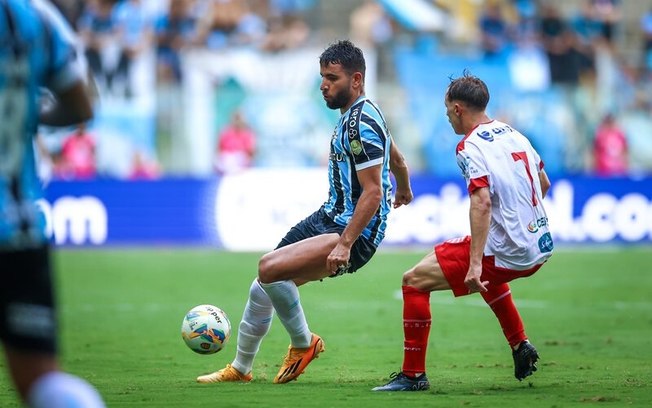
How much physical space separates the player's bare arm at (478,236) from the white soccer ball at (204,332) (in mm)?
1872

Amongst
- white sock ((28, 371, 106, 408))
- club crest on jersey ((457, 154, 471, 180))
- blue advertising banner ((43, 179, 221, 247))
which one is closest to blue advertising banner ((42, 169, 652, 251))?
blue advertising banner ((43, 179, 221, 247))

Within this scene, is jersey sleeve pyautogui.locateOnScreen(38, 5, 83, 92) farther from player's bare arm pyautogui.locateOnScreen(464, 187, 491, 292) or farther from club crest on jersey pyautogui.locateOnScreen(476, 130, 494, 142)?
club crest on jersey pyautogui.locateOnScreen(476, 130, 494, 142)

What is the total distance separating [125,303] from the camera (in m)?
14.0

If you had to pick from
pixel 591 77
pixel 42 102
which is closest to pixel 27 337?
pixel 42 102

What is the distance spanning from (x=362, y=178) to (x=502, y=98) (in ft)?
57.8

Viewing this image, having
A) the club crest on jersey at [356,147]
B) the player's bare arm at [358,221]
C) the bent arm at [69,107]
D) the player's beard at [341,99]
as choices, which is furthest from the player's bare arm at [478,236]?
the bent arm at [69,107]

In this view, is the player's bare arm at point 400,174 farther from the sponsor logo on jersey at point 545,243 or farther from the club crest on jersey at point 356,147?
the sponsor logo on jersey at point 545,243

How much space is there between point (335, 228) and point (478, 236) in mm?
1105

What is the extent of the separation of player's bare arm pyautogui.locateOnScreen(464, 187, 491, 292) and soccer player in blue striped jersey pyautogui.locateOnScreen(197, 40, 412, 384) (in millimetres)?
662

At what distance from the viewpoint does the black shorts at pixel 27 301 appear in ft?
13.7

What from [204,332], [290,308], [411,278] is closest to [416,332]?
[411,278]

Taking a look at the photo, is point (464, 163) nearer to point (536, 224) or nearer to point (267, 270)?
point (536, 224)

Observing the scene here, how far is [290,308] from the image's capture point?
780cm

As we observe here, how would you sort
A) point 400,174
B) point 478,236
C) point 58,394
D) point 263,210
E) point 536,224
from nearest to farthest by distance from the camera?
point 58,394 → point 478,236 → point 536,224 → point 400,174 → point 263,210
